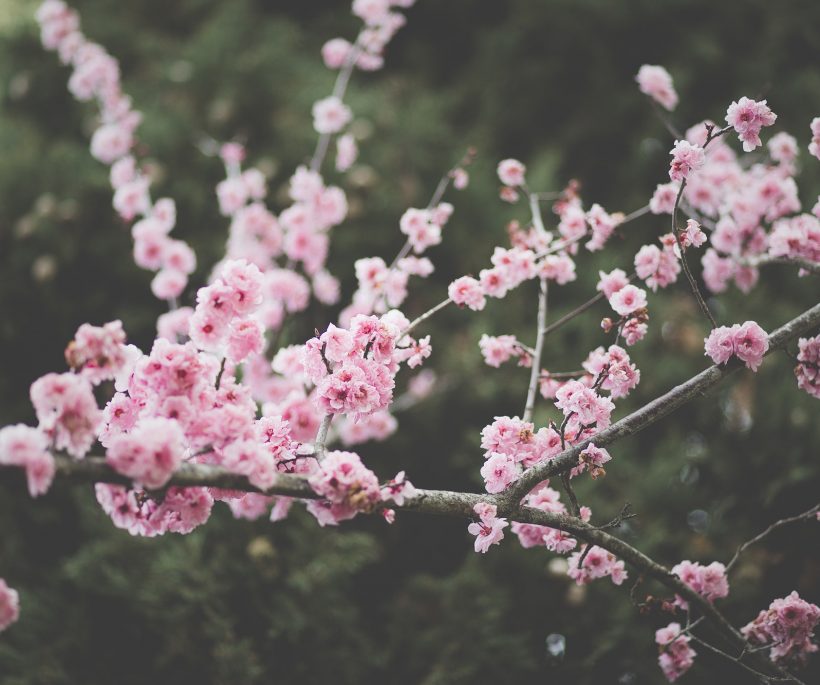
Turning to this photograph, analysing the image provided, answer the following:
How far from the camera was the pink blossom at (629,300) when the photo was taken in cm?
141

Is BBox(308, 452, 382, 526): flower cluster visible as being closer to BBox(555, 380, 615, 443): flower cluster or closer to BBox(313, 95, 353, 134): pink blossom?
BBox(555, 380, 615, 443): flower cluster

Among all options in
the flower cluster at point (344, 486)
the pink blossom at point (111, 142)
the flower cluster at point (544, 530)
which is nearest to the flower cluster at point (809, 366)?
the flower cluster at point (544, 530)

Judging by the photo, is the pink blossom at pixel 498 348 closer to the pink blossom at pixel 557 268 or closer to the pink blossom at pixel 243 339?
the pink blossom at pixel 557 268

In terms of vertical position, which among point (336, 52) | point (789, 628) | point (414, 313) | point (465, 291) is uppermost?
point (336, 52)

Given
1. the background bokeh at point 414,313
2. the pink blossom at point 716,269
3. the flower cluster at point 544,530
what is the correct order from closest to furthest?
the flower cluster at point 544,530 < the pink blossom at point 716,269 < the background bokeh at point 414,313

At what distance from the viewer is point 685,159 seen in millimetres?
1311

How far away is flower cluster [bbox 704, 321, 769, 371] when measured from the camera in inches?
50.6

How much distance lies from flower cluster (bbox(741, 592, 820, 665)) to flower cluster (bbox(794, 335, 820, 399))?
45 centimetres

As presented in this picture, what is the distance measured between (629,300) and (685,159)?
31cm

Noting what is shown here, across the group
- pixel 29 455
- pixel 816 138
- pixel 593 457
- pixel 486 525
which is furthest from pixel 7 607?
pixel 816 138

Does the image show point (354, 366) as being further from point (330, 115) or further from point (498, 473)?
point (330, 115)

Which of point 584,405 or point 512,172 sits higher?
point 512,172

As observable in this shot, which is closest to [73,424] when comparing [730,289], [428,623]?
[428,623]

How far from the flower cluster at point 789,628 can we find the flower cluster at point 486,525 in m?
0.63
